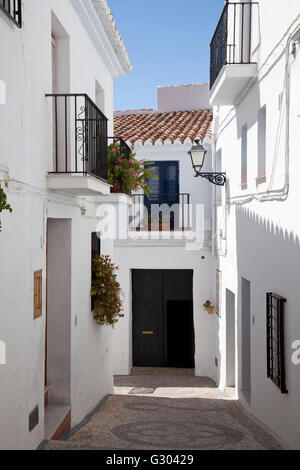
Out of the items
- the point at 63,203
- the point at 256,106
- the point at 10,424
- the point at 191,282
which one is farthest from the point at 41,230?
the point at 191,282

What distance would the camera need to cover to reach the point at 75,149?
25.3ft

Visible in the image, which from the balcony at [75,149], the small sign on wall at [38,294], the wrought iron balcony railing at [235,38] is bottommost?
the small sign on wall at [38,294]

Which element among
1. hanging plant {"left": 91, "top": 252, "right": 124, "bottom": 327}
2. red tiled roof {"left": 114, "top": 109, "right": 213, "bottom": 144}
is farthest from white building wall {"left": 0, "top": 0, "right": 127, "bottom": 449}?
red tiled roof {"left": 114, "top": 109, "right": 213, "bottom": 144}

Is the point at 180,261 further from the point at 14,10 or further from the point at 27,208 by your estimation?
the point at 14,10

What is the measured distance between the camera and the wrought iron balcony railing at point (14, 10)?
17.2 ft

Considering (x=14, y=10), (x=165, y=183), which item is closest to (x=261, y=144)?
(x=14, y=10)

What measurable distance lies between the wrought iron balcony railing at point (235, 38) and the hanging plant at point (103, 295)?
4308 mm

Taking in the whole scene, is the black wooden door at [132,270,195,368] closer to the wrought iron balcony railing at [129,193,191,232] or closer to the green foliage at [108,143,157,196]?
the wrought iron balcony railing at [129,193,191,232]

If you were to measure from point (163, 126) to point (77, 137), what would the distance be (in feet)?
29.4

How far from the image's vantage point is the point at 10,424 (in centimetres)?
543

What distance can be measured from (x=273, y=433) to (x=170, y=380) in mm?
6891

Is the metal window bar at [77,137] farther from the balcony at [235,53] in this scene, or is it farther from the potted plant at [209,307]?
the potted plant at [209,307]

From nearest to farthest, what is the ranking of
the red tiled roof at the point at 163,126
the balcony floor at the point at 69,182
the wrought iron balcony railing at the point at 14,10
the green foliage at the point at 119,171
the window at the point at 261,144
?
1. the wrought iron balcony railing at the point at 14,10
2. the balcony floor at the point at 69,182
3. the window at the point at 261,144
4. the green foliage at the point at 119,171
5. the red tiled roof at the point at 163,126

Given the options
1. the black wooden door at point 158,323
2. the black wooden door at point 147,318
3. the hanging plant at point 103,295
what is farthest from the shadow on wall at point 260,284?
the black wooden door at point 147,318
